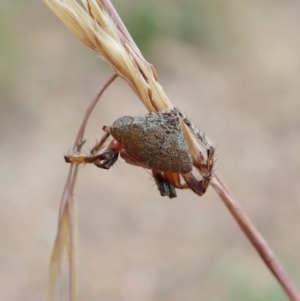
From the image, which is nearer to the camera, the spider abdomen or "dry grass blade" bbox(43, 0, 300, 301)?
"dry grass blade" bbox(43, 0, 300, 301)

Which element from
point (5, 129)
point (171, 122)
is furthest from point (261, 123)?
point (171, 122)

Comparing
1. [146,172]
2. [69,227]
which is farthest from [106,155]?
[146,172]

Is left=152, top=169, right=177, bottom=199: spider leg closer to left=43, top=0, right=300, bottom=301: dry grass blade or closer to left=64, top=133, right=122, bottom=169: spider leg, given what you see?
left=64, top=133, right=122, bottom=169: spider leg

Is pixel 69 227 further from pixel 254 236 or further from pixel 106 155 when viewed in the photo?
pixel 106 155

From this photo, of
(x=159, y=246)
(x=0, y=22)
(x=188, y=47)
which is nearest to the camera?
(x=159, y=246)

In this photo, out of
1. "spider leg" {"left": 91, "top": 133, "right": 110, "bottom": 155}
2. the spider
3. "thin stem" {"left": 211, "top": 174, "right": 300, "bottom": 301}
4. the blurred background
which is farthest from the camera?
the blurred background

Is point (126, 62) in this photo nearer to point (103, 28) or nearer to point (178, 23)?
point (103, 28)

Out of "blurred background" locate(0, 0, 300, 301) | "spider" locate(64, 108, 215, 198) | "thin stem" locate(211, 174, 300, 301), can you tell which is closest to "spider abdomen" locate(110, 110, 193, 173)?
"spider" locate(64, 108, 215, 198)

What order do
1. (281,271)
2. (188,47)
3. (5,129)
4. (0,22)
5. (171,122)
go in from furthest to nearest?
(188,47), (0,22), (5,129), (171,122), (281,271)
